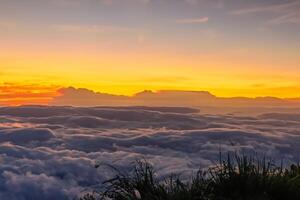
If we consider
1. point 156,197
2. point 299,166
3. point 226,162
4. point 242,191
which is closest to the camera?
point 156,197

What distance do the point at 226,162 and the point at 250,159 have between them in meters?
0.49

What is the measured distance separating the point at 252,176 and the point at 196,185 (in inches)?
38.5

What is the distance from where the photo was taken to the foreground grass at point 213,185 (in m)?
7.37

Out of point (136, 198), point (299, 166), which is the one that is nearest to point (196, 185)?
point (136, 198)

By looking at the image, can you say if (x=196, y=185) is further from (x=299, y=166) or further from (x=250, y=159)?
(x=299, y=166)

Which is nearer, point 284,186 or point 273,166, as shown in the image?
point 284,186

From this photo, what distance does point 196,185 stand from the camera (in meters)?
7.59

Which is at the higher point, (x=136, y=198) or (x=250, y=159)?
(x=250, y=159)

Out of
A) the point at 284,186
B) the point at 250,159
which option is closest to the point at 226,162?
the point at 250,159

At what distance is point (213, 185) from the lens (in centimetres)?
793

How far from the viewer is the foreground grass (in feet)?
24.2

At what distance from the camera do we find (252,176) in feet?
25.8

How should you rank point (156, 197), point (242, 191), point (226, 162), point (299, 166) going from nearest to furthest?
point (156, 197) < point (242, 191) < point (226, 162) < point (299, 166)

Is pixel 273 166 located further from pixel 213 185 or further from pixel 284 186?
pixel 213 185
